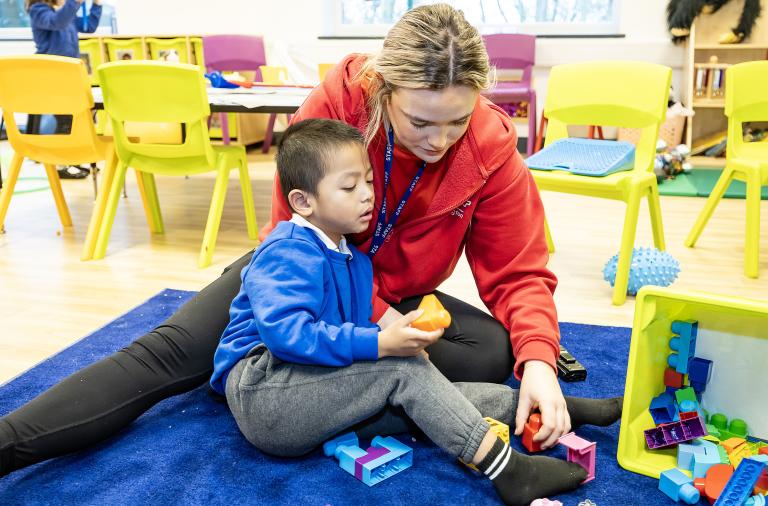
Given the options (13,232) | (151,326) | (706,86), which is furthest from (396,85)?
(706,86)

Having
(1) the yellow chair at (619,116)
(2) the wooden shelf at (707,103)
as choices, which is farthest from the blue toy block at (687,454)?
(2) the wooden shelf at (707,103)

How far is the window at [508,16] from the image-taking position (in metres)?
4.48

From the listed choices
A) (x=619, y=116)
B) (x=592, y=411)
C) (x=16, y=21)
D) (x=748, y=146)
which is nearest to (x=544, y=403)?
(x=592, y=411)

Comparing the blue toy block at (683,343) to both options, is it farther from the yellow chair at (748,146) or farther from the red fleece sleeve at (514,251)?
the yellow chair at (748,146)

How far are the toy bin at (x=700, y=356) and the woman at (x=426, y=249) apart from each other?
96mm

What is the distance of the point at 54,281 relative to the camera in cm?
217

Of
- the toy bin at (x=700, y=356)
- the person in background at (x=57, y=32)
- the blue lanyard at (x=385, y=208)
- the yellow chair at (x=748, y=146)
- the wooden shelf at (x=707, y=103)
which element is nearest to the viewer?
the toy bin at (x=700, y=356)

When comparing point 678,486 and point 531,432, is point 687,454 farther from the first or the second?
point 531,432

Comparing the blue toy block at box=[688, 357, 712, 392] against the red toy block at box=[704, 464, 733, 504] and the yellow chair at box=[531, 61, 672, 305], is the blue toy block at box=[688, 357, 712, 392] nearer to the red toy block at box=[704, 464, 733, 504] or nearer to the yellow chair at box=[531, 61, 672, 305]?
the red toy block at box=[704, 464, 733, 504]

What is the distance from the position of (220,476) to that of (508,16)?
417 centimetres

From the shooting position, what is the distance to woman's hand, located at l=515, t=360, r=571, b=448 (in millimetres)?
1062

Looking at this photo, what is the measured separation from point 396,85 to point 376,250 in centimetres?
33

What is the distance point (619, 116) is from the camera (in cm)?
222

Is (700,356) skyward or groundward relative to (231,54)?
groundward
